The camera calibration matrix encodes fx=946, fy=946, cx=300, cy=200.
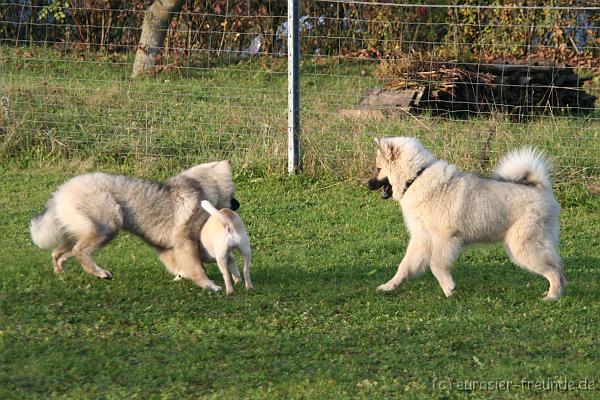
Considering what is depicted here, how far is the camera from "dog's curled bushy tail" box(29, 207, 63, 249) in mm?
6684

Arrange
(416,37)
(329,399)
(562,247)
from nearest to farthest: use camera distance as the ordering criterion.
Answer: (329,399) < (562,247) < (416,37)

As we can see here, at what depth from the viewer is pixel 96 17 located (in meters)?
14.7

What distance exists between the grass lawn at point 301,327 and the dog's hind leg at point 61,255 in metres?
0.08

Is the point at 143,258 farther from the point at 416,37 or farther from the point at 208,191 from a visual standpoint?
the point at 416,37

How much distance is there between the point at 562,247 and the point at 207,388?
4.19 metres

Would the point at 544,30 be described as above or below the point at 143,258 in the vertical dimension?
above

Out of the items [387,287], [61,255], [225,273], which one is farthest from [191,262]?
[387,287]

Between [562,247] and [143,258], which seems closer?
[143,258]

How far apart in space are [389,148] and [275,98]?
4.99 meters

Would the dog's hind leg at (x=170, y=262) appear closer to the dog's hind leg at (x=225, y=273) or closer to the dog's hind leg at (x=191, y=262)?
the dog's hind leg at (x=191, y=262)

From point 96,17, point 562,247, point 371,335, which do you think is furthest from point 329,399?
point 96,17

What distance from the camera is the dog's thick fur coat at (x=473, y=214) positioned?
6484mm
